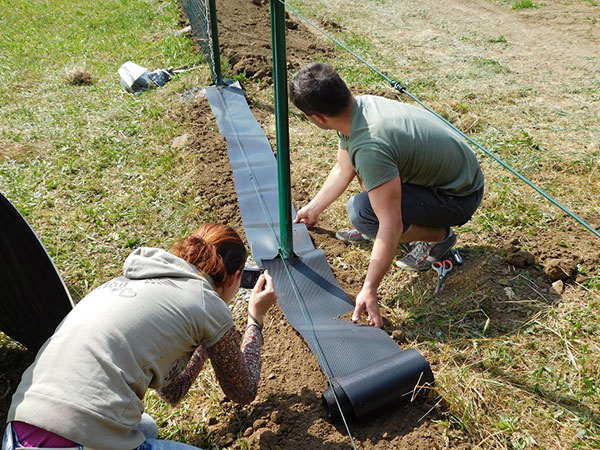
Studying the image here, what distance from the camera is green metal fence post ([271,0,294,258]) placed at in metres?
2.37

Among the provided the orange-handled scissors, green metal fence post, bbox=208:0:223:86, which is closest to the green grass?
green metal fence post, bbox=208:0:223:86

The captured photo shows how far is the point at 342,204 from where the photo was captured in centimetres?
367

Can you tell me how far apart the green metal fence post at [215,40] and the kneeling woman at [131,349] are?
3.67 meters

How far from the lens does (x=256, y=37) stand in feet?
22.6

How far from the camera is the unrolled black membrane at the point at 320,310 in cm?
206

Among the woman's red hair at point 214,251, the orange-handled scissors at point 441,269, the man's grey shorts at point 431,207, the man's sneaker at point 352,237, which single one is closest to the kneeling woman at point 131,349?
the woman's red hair at point 214,251

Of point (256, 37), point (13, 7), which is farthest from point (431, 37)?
point (13, 7)

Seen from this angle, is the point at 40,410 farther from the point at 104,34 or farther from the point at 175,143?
the point at 104,34

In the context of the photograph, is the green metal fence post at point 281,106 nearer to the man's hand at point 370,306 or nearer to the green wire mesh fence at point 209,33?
the man's hand at point 370,306

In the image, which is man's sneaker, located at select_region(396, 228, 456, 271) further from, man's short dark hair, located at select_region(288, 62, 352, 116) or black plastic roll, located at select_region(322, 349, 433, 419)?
man's short dark hair, located at select_region(288, 62, 352, 116)

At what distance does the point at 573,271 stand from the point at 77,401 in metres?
2.67

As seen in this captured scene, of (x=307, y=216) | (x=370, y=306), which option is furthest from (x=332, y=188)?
(x=370, y=306)

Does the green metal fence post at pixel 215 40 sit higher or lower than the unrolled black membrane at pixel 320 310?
higher

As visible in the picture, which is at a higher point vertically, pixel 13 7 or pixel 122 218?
pixel 13 7
